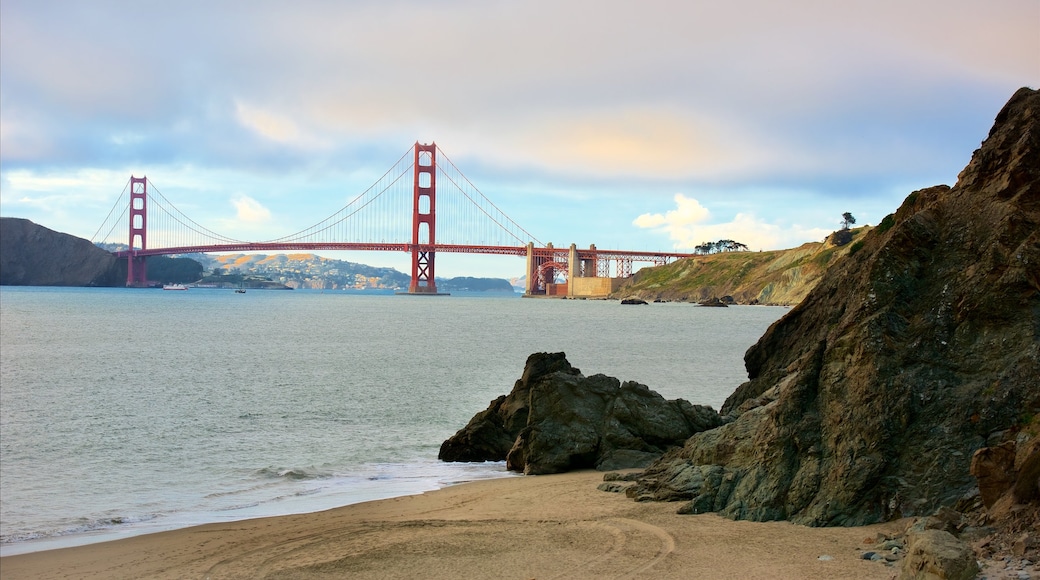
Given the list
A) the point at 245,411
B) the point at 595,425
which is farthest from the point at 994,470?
the point at 245,411

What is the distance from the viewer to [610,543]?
7.98 metres

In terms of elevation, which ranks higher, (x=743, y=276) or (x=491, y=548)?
(x=743, y=276)

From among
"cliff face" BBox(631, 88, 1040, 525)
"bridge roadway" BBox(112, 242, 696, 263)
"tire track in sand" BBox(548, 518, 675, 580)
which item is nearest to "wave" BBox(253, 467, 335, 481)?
"cliff face" BBox(631, 88, 1040, 525)

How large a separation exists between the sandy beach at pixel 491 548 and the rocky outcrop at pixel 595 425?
2267mm

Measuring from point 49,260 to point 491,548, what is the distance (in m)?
175

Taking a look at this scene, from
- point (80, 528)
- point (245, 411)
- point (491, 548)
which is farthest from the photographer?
point (245, 411)

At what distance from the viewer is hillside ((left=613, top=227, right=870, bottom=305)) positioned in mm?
100125

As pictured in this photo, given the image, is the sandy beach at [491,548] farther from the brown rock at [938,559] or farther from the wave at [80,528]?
the wave at [80,528]

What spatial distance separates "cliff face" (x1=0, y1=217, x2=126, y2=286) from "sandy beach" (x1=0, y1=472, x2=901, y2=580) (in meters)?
154

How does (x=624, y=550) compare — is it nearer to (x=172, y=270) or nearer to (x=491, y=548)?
(x=491, y=548)

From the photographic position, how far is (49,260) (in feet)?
530

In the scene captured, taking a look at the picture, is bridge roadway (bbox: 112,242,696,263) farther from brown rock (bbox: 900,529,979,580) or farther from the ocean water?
brown rock (bbox: 900,529,979,580)

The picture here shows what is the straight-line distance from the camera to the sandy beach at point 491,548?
23.6 feet

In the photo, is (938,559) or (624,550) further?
(624,550)
